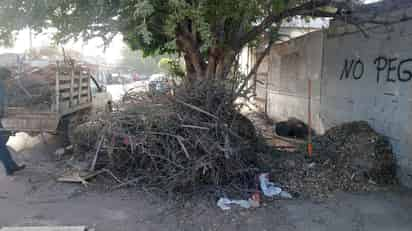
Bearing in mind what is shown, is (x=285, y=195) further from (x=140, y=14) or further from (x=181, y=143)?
(x=140, y=14)

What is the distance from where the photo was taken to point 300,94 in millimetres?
9625

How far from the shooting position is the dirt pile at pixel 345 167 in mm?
5324

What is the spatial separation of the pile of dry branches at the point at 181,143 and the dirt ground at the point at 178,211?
413 mm

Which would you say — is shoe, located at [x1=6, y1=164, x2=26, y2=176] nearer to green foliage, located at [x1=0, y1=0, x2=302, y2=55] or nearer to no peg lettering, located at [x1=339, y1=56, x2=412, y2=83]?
green foliage, located at [x1=0, y1=0, x2=302, y2=55]

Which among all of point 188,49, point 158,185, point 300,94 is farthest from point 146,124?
point 300,94

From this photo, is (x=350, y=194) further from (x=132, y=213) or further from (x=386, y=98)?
(x=132, y=213)

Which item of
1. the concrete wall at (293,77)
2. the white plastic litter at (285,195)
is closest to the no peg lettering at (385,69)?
the concrete wall at (293,77)

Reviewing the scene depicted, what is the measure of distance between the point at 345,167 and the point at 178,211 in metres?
3.12

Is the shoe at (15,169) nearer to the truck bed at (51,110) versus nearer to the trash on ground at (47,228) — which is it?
the truck bed at (51,110)

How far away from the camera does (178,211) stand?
4426mm

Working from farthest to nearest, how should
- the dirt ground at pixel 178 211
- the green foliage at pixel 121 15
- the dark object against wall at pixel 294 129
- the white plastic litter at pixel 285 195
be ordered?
the dark object against wall at pixel 294 129, the green foliage at pixel 121 15, the white plastic litter at pixel 285 195, the dirt ground at pixel 178 211

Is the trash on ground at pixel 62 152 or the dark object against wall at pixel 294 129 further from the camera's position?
the dark object against wall at pixel 294 129

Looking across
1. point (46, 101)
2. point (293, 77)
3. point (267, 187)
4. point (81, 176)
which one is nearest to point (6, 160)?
point (81, 176)

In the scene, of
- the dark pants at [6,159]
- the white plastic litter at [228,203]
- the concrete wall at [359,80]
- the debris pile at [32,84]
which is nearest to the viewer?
the white plastic litter at [228,203]
